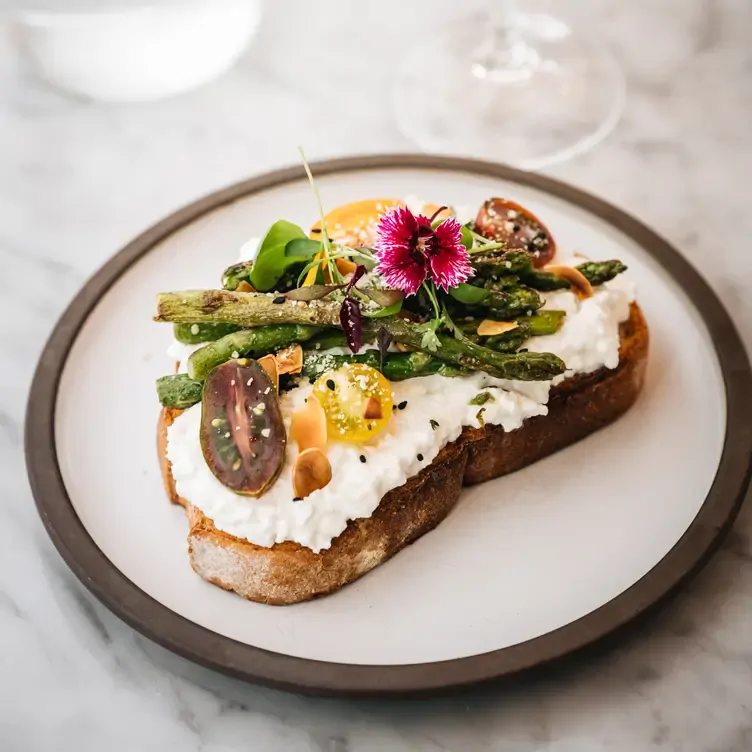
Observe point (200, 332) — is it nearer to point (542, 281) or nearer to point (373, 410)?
point (373, 410)

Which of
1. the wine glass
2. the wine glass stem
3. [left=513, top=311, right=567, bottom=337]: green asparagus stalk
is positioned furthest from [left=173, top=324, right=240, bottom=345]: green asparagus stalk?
the wine glass stem

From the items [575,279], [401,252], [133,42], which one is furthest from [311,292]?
[133,42]

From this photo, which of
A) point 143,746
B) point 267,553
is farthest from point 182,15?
point 143,746

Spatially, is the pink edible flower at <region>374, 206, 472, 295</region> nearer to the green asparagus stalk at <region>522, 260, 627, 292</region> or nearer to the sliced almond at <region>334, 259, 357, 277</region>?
the sliced almond at <region>334, 259, 357, 277</region>

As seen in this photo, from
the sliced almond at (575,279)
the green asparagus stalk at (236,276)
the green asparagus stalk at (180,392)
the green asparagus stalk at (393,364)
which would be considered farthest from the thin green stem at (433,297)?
the green asparagus stalk at (180,392)

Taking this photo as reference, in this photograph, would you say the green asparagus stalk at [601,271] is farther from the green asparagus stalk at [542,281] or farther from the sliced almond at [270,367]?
the sliced almond at [270,367]

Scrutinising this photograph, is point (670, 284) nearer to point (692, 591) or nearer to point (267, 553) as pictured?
point (692, 591)
